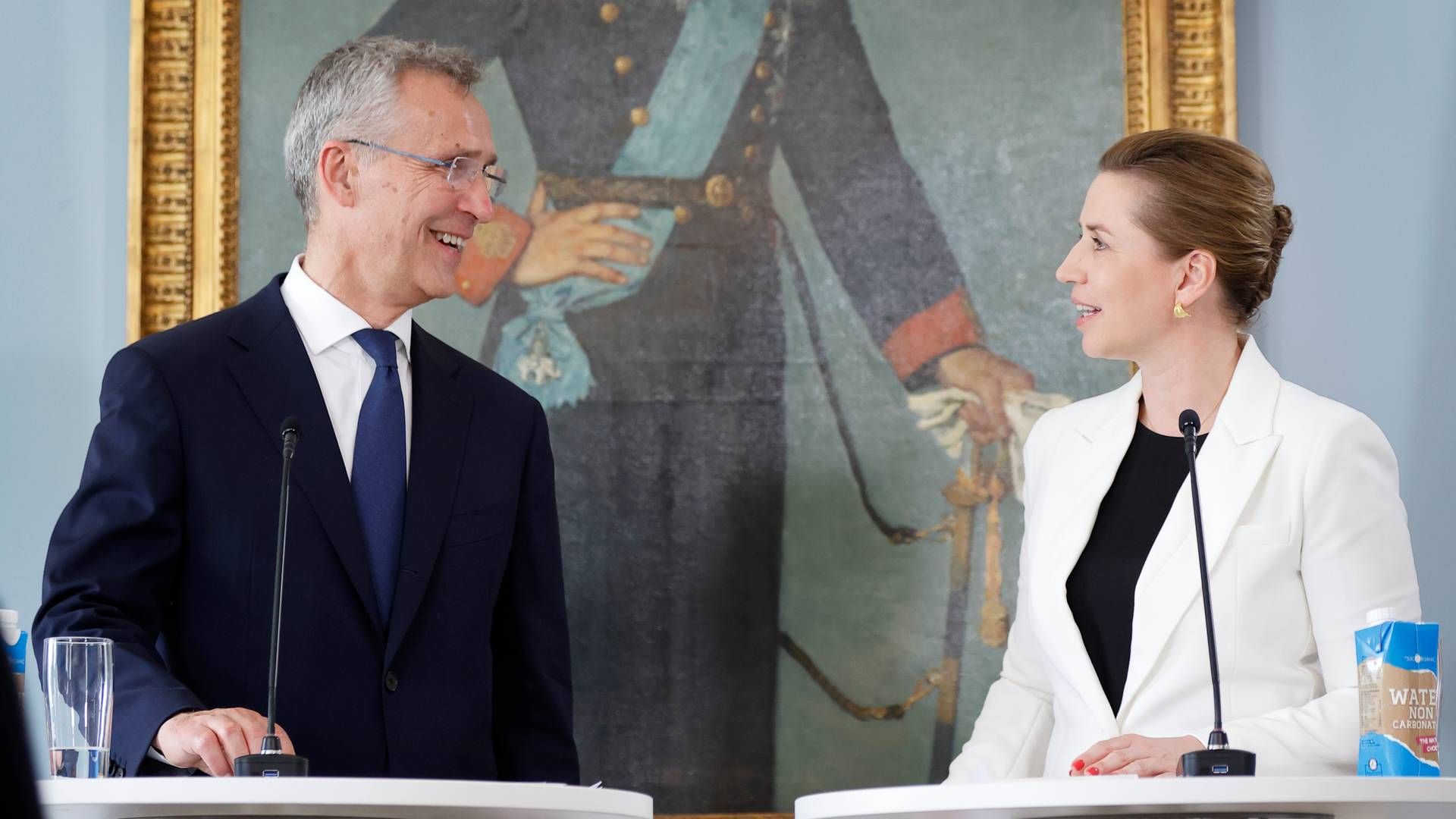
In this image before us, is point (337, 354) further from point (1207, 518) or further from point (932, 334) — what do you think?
point (1207, 518)

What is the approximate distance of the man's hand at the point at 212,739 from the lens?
192cm

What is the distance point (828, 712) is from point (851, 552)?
30cm

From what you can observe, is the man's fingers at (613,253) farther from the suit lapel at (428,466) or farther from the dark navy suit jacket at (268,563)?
the dark navy suit jacket at (268,563)

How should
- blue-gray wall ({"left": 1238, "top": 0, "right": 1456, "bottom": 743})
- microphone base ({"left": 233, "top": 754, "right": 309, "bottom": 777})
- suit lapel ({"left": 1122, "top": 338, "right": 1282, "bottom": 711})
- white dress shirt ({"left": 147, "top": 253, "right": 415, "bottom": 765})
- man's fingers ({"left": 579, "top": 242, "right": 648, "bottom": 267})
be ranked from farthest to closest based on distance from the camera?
man's fingers ({"left": 579, "top": 242, "right": 648, "bottom": 267})
blue-gray wall ({"left": 1238, "top": 0, "right": 1456, "bottom": 743})
white dress shirt ({"left": 147, "top": 253, "right": 415, "bottom": 765})
suit lapel ({"left": 1122, "top": 338, "right": 1282, "bottom": 711})
microphone base ({"left": 233, "top": 754, "right": 309, "bottom": 777})

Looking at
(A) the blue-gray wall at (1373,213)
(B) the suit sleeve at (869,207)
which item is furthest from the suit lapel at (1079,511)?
(A) the blue-gray wall at (1373,213)

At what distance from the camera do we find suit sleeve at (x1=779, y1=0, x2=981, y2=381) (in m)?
3.07

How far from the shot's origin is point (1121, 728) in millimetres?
2391

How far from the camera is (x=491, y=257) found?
3021mm

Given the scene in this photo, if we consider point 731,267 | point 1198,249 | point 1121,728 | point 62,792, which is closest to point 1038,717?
point 1121,728

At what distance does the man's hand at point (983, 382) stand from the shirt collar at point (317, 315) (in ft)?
3.50

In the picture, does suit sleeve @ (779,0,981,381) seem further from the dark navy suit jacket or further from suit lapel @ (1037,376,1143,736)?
Answer: the dark navy suit jacket

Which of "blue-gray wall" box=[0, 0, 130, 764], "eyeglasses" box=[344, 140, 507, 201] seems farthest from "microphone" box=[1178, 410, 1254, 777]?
"blue-gray wall" box=[0, 0, 130, 764]

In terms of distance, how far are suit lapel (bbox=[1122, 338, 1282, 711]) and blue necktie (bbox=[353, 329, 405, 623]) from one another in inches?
44.5

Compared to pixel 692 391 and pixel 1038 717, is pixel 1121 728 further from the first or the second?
pixel 692 391
